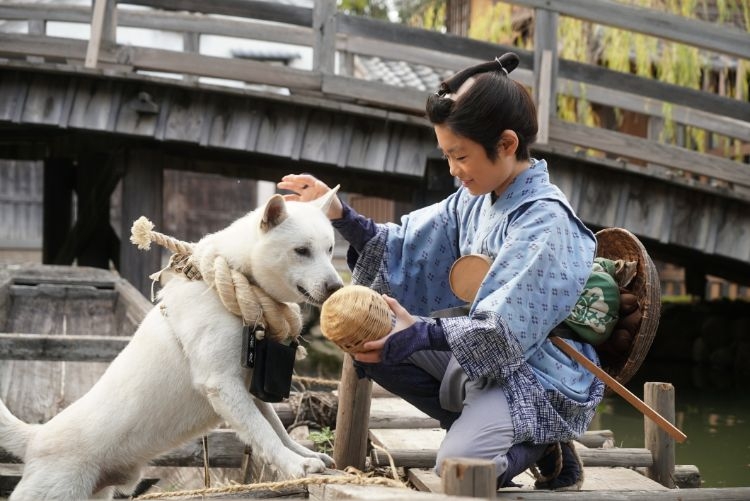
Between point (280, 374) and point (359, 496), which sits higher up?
point (280, 374)

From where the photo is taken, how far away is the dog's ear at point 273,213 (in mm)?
2779

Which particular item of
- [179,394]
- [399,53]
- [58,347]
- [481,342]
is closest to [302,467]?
[179,394]

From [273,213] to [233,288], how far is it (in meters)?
0.26

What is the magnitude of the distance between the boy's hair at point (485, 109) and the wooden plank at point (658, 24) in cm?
486

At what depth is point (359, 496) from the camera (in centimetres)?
234

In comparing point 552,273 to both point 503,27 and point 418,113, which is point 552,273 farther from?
point 503,27

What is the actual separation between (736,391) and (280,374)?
24.8ft

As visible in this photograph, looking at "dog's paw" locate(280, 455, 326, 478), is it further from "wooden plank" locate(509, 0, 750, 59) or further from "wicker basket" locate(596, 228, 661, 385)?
"wooden plank" locate(509, 0, 750, 59)

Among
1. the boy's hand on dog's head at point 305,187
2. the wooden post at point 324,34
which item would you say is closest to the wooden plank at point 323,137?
the wooden post at point 324,34

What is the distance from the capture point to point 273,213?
282 centimetres

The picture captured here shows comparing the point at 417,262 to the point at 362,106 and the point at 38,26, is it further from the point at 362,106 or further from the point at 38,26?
the point at 38,26

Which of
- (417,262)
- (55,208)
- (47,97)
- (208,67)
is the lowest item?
(417,262)

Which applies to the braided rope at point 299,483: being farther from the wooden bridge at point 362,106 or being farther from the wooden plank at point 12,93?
the wooden plank at point 12,93

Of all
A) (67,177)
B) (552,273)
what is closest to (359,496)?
(552,273)
